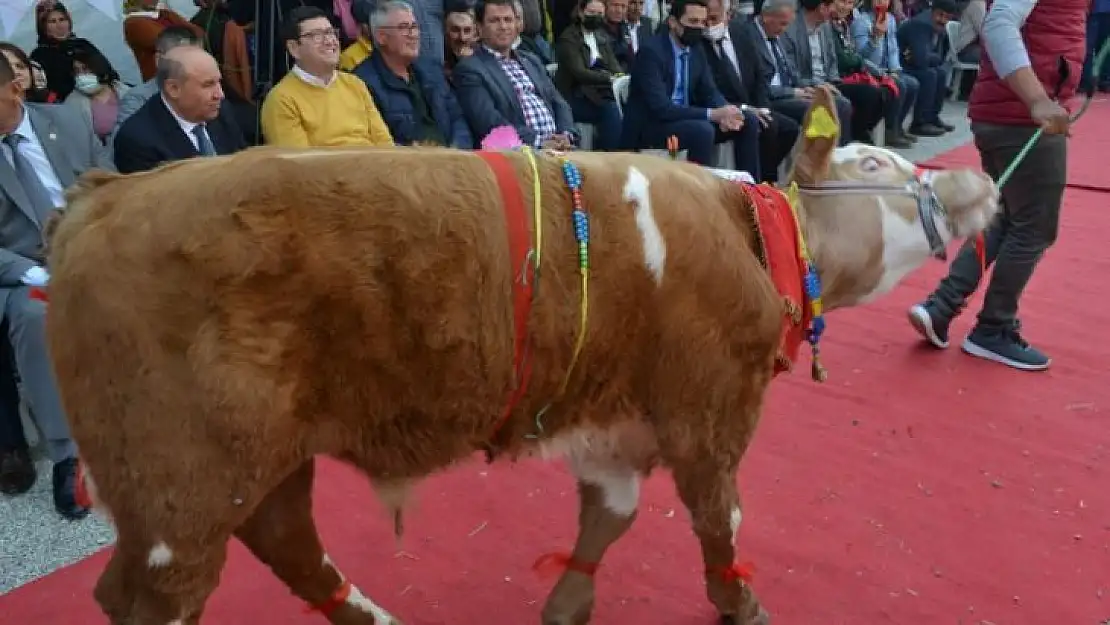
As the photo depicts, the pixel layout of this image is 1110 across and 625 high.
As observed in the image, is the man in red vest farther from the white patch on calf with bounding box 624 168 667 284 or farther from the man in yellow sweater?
the man in yellow sweater

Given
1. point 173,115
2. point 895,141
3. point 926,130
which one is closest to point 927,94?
point 926,130

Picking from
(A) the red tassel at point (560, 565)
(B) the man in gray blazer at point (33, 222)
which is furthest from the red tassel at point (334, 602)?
(B) the man in gray blazer at point (33, 222)

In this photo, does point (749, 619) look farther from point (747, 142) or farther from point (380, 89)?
point (747, 142)

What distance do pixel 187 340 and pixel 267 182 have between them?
0.27 m

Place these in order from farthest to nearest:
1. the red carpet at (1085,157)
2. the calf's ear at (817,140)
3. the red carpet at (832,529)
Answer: the red carpet at (1085,157), the red carpet at (832,529), the calf's ear at (817,140)

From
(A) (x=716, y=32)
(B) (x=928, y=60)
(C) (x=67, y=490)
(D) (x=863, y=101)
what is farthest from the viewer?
(B) (x=928, y=60)

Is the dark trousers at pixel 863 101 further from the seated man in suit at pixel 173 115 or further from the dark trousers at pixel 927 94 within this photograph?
the seated man in suit at pixel 173 115

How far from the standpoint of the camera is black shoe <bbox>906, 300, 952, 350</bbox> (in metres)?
3.80

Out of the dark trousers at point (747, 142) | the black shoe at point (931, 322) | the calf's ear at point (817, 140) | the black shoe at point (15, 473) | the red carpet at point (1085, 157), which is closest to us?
the calf's ear at point (817, 140)

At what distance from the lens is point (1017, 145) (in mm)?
3359

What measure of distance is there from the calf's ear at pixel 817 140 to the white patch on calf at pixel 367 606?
4.51 feet

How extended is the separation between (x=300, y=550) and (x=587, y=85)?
4702mm

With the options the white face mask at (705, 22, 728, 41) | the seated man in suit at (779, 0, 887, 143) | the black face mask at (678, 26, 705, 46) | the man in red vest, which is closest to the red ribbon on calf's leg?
the man in red vest

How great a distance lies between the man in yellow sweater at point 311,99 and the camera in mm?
3834
